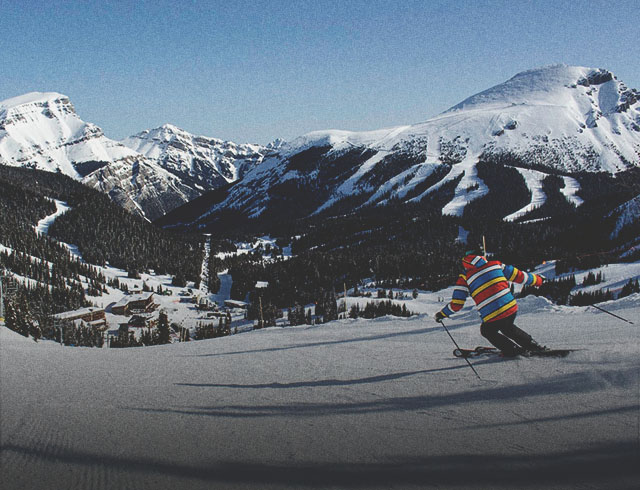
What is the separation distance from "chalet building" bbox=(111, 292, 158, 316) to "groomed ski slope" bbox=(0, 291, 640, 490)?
75045 mm

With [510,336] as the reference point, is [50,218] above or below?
above

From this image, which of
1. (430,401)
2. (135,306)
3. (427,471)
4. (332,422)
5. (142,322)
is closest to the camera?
(427,471)

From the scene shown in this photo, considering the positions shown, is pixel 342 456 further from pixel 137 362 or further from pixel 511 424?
pixel 137 362

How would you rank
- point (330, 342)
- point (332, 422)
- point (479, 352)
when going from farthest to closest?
point (330, 342) < point (479, 352) < point (332, 422)

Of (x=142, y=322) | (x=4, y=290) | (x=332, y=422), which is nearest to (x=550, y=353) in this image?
(x=332, y=422)

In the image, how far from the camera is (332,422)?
6.11 meters

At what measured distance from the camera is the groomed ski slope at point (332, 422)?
185 inches

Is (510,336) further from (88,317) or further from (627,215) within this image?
(627,215)

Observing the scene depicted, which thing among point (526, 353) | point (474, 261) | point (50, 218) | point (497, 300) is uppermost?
point (50, 218)

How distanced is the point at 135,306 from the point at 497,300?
82.7 m

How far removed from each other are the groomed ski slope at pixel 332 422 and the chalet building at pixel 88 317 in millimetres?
65805

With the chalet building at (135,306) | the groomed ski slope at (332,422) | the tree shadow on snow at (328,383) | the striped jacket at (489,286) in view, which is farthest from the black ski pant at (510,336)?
the chalet building at (135,306)

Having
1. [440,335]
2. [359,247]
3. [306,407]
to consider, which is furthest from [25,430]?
[359,247]

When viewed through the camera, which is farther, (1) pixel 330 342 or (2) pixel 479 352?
(1) pixel 330 342
